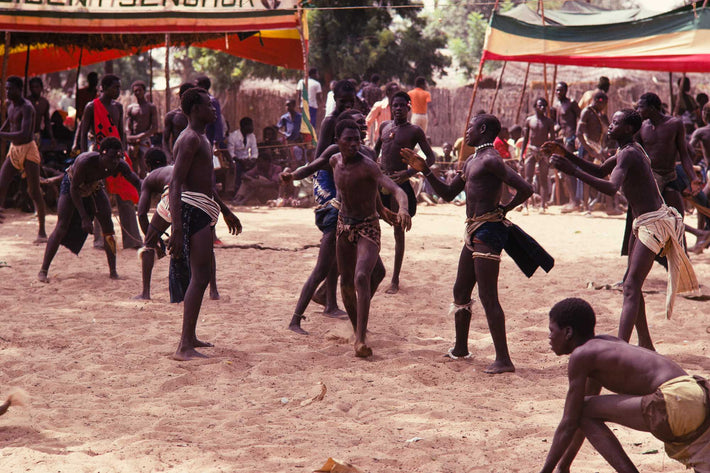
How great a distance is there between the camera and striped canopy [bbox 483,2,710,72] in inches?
419

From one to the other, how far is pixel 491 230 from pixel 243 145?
11.4 meters

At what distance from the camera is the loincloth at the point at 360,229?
18.6 ft

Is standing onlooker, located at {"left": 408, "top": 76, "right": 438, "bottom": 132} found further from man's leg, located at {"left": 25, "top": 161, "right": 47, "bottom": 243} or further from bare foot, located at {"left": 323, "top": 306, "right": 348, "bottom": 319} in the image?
bare foot, located at {"left": 323, "top": 306, "right": 348, "bottom": 319}

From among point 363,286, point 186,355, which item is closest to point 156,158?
point 186,355

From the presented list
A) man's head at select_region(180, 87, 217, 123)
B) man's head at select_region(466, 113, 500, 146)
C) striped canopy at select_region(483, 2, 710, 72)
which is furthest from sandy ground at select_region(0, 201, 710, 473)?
striped canopy at select_region(483, 2, 710, 72)

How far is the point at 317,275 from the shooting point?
6.36 meters

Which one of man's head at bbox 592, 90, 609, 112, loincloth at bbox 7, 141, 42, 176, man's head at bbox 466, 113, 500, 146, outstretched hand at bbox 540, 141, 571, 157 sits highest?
man's head at bbox 592, 90, 609, 112

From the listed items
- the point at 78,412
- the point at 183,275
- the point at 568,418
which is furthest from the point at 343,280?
the point at 568,418

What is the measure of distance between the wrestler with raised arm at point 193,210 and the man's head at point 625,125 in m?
2.69

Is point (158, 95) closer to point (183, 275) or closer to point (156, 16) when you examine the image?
point (156, 16)

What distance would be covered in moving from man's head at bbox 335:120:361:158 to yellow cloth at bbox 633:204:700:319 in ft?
6.36

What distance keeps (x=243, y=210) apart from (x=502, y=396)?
1057 centimetres

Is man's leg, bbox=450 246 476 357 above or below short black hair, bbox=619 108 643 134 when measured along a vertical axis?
below

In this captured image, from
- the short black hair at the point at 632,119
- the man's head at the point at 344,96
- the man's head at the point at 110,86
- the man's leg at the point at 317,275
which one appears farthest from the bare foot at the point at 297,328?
the man's head at the point at 110,86
